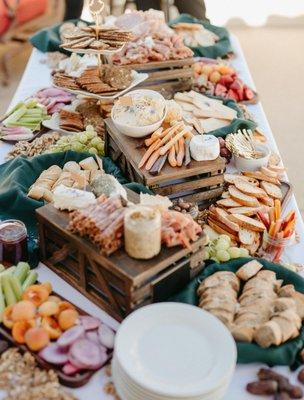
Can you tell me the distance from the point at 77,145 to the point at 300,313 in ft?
3.91

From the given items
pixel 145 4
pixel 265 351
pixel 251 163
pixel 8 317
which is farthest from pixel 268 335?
pixel 145 4

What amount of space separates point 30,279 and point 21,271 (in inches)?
1.6

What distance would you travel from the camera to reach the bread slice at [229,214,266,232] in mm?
1960

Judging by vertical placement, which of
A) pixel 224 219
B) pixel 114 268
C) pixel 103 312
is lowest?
pixel 103 312

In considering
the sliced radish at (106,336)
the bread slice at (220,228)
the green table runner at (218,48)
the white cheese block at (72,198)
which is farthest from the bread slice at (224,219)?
the green table runner at (218,48)

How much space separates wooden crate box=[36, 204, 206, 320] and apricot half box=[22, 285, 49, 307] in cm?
13

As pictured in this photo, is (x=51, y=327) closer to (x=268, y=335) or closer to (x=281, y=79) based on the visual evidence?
(x=268, y=335)

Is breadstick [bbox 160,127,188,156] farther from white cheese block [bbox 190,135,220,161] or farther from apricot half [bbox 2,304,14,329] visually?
apricot half [bbox 2,304,14,329]

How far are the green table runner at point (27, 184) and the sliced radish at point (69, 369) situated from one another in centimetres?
47

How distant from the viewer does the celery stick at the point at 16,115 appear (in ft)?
8.82

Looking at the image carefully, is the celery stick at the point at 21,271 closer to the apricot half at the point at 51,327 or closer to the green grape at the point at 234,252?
the apricot half at the point at 51,327

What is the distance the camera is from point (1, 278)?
1.70 meters

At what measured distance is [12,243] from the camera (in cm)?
179

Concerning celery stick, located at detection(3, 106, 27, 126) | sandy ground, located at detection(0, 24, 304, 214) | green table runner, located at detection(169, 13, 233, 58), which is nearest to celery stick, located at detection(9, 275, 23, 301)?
celery stick, located at detection(3, 106, 27, 126)
